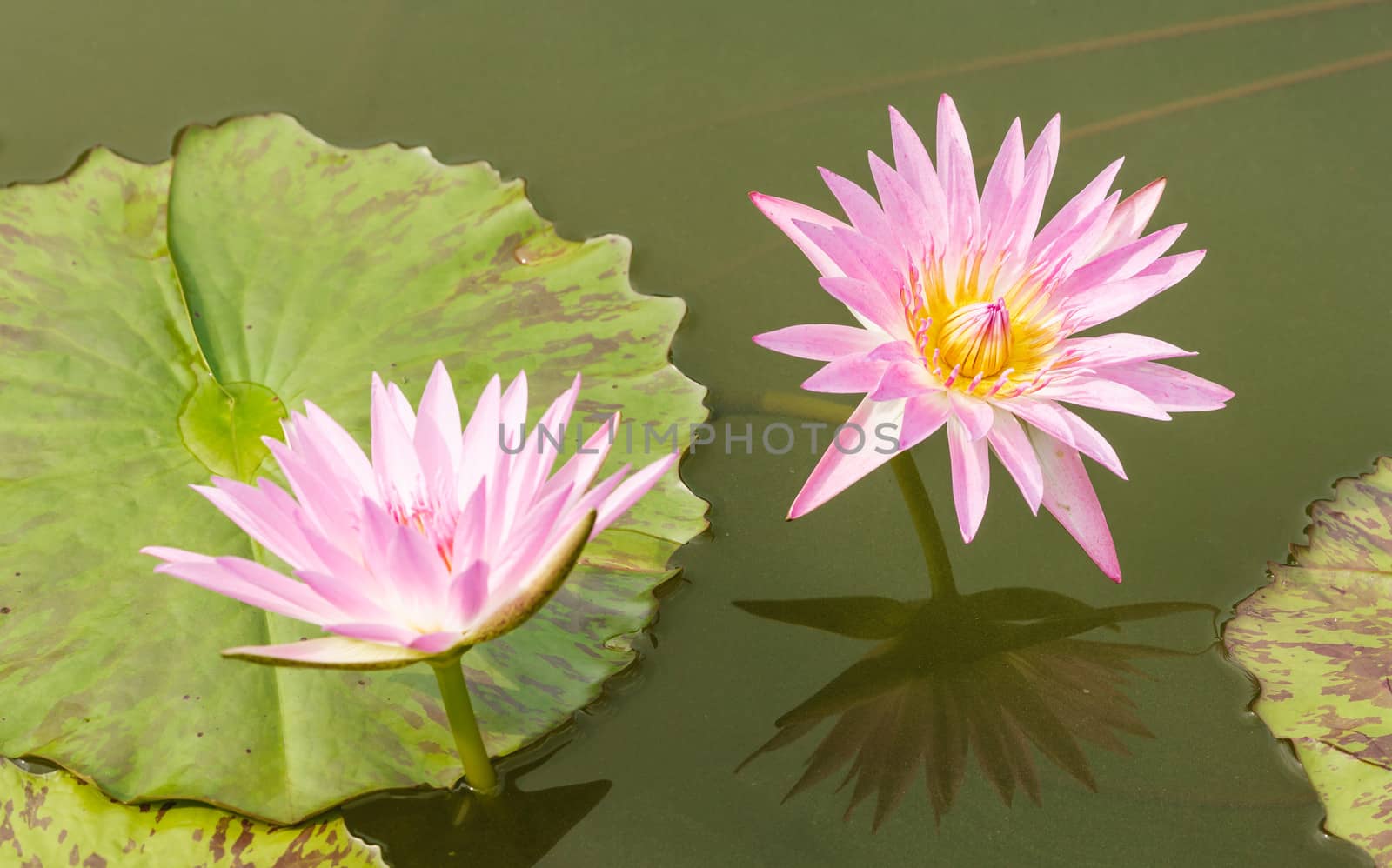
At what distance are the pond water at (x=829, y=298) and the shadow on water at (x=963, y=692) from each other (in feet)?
0.06

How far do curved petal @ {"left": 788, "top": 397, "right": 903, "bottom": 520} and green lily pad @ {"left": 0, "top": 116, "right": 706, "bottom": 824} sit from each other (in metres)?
0.27

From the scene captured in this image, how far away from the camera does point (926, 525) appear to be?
2.30m

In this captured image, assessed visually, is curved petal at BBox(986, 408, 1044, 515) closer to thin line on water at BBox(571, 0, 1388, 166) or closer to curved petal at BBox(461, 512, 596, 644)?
curved petal at BBox(461, 512, 596, 644)

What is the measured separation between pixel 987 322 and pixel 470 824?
1191 millimetres

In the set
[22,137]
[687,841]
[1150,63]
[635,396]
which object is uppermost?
[22,137]

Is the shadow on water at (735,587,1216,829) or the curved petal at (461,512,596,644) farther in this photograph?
the shadow on water at (735,587,1216,829)

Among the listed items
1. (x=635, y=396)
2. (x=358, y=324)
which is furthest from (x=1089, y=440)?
(x=358, y=324)

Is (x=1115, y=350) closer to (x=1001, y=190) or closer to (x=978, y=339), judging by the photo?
(x=978, y=339)

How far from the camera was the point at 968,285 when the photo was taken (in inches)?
84.4

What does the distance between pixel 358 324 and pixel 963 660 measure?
4.39 feet

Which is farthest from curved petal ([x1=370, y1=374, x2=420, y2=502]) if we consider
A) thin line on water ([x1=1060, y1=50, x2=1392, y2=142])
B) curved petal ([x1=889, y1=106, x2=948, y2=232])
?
thin line on water ([x1=1060, y1=50, x2=1392, y2=142])

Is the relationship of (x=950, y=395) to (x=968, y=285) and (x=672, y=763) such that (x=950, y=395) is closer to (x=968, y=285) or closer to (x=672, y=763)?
(x=968, y=285)

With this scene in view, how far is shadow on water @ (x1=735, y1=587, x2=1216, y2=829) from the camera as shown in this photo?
6.43ft

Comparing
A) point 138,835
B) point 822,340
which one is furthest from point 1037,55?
point 138,835
